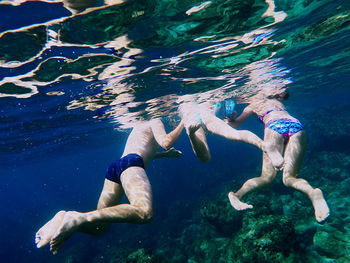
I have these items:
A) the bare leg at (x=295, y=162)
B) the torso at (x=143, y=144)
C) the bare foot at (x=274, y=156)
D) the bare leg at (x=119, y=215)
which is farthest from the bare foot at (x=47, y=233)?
the bare leg at (x=295, y=162)

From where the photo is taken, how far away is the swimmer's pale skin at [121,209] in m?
3.76

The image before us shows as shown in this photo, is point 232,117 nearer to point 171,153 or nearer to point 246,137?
point 171,153

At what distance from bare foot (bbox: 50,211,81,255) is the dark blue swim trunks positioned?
1935mm

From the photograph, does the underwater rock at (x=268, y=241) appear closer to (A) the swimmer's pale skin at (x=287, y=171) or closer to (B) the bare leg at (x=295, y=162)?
(A) the swimmer's pale skin at (x=287, y=171)

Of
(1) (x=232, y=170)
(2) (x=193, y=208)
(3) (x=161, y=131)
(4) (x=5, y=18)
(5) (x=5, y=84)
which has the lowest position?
(1) (x=232, y=170)

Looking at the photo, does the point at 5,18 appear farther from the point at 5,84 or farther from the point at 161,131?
the point at 161,131

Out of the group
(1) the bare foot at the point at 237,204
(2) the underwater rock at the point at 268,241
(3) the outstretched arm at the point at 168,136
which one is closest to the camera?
(1) the bare foot at the point at 237,204

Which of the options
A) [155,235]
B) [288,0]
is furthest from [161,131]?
[155,235]

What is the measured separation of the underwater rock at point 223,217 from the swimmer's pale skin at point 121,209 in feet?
24.1

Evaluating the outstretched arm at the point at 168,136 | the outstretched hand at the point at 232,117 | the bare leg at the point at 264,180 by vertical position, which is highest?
the outstretched arm at the point at 168,136

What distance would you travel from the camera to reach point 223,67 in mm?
12000

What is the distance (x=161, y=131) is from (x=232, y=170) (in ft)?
94.4

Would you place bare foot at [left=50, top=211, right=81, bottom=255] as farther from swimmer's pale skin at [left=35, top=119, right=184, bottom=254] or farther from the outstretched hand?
the outstretched hand

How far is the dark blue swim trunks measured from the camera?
5.75 metres
